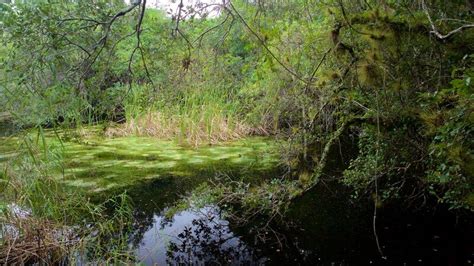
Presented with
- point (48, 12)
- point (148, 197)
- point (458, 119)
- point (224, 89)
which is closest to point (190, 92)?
point (224, 89)

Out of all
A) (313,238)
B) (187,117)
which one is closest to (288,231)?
(313,238)

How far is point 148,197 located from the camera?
4.25 metres

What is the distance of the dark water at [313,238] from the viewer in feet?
9.45

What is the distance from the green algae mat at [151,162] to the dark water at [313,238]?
2.26 feet

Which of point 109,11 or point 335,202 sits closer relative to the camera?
point 109,11

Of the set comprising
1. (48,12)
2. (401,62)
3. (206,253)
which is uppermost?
(48,12)

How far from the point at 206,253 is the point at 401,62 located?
6.19 feet

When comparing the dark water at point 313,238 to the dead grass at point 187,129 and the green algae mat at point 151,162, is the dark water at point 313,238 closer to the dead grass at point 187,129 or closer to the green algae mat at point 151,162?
the green algae mat at point 151,162

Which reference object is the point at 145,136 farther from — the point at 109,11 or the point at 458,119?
the point at 458,119

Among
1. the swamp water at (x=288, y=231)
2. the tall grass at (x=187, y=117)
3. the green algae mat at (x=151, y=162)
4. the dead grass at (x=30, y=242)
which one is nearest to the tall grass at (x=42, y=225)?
the dead grass at (x=30, y=242)

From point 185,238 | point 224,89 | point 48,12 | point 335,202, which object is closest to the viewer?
point 48,12

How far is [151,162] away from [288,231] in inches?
110

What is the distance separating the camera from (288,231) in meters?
3.32

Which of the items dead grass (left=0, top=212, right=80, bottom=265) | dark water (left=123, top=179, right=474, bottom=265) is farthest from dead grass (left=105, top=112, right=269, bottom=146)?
dead grass (left=0, top=212, right=80, bottom=265)
